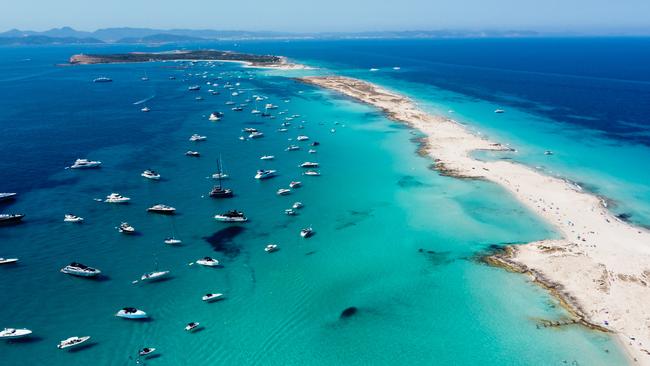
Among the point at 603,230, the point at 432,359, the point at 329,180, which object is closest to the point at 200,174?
the point at 329,180

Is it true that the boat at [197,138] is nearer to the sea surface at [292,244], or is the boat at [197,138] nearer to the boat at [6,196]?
the sea surface at [292,244]

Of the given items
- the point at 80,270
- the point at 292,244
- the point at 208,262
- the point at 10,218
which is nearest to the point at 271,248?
the point at 292,244

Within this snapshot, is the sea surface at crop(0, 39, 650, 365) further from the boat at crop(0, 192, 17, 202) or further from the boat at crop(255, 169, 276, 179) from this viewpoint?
the boat at crop(255, 169, 276, 179)

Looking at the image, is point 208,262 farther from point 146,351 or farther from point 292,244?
point 146,351

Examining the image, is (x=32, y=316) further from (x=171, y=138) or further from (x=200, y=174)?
(x=171, y=138)

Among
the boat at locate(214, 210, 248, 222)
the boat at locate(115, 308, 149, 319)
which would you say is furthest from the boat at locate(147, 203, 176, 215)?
the boat at locate(115, 308, 149, 319)
